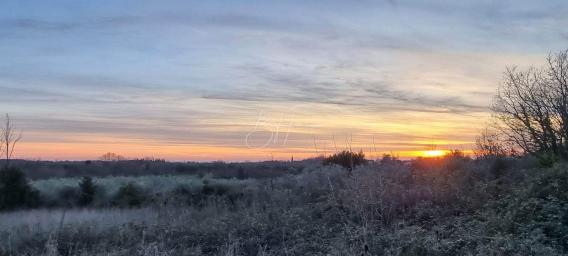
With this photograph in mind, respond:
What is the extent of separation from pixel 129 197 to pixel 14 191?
18.9 feet

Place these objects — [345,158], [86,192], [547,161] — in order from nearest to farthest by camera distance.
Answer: [547,161] → [345,158] → [86,192]

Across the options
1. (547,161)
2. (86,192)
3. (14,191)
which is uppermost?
(547,161)

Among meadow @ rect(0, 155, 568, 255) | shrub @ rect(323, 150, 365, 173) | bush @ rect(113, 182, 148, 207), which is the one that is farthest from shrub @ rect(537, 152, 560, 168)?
bush @ rect(113, 182, 148, 207)

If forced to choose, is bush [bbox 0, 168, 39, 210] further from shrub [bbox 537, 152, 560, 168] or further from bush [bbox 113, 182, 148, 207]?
shrub [bbox 537, 152, 560, 168]

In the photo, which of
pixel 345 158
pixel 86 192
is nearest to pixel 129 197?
pixel 86 192

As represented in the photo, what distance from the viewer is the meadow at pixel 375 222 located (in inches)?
425

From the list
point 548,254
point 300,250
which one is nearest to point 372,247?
point 300,250

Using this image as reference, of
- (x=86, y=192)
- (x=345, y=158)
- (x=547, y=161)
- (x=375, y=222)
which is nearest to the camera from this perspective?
(x=375, y=222)

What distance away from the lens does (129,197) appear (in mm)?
30234

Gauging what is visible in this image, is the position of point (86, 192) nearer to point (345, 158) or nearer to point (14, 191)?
point (14, 191)

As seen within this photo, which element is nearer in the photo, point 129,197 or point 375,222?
point 375,222

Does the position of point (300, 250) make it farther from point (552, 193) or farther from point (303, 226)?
point (552, 193)

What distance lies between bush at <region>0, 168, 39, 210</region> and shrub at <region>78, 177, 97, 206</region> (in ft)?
7.86

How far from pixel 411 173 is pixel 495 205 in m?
6.86
